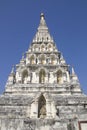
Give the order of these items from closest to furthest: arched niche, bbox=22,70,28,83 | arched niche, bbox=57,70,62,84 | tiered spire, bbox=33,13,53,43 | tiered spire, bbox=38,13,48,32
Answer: arched niche, bbox=57,70,62,84
arched niche, bbox=22,70,28,83
tiered spire, bbox=33,13,53,43
tiered spire, bbox=38,13,48,32

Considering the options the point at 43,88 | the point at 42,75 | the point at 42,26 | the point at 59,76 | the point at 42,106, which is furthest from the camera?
the point at 42,26

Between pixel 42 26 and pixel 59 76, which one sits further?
pixel 42 26

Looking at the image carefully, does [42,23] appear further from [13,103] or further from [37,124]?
[37,124]

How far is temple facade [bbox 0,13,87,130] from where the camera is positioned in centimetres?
2292

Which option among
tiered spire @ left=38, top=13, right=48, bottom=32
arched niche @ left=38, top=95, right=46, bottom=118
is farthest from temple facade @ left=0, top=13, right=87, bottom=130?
tiered spire @ left=38, top=13, right=48, bottom=32

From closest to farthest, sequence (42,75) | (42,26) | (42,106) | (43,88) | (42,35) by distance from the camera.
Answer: (42,106), (43,88), (42,75), (42,35), (42,26)

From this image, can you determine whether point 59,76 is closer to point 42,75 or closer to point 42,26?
point 42,75

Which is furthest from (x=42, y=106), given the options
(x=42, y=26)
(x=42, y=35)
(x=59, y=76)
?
(x=42, y=26)

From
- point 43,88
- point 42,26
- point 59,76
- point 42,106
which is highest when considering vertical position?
point 42,26

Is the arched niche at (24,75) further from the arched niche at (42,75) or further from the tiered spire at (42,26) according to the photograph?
the tiered spire at (42,26)

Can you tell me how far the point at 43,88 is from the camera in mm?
26906

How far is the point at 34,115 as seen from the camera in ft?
73.8

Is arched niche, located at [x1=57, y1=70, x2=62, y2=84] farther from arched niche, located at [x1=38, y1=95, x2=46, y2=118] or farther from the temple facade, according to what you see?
arched niche, located at [x1=38, y1=95, x2=46, y2=118]

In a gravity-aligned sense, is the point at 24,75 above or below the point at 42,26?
below
